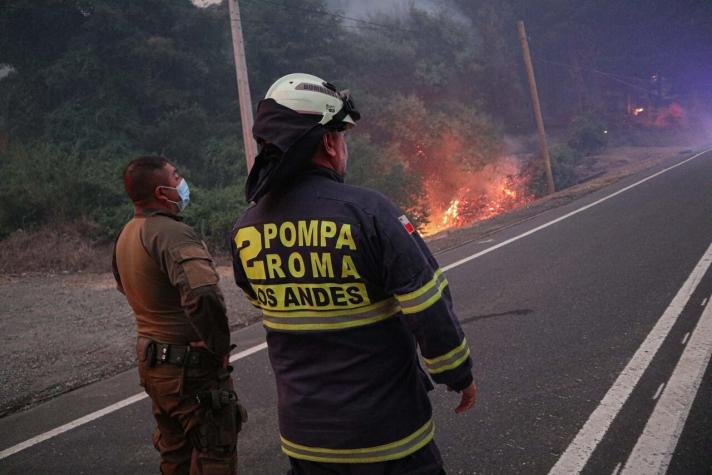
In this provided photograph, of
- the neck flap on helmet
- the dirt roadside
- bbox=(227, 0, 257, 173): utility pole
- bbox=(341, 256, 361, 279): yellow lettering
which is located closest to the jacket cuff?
bbox=(341, 256, 361, 279): yellow lettering

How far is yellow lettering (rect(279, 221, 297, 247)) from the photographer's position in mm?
1762

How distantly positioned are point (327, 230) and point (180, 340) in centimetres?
138

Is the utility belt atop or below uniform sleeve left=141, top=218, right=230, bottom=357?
below

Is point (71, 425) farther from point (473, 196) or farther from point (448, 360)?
point (473, 196)

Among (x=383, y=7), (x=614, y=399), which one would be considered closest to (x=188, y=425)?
(x=614, y=399)

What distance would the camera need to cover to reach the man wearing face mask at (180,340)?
8.30 feet

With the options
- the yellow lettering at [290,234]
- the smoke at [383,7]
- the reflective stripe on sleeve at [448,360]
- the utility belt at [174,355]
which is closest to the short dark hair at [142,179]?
the utility belt at [174,355]

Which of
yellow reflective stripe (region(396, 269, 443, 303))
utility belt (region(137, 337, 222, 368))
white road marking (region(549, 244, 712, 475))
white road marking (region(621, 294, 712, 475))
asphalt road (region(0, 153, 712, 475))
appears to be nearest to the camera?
yellow reflective stripe (region(396, 269, 443, 303))

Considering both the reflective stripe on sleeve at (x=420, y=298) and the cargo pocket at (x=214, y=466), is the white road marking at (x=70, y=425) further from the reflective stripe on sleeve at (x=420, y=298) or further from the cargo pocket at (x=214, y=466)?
the reflective stripe on sleeve at (x=420, y=298)

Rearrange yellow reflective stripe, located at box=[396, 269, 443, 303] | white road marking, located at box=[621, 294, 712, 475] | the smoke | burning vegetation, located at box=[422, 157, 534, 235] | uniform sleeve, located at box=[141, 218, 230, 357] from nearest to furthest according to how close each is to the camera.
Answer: yellow reflective stripe, located at box=[396, 269, 443, 303]
uniform sleeve, located at box=[141, 218, 230, 357]
white road marking, located at box=[621, 294, 712, 475]
burning vegetation, located at box=[422, 157, 534, 235]
the smoke

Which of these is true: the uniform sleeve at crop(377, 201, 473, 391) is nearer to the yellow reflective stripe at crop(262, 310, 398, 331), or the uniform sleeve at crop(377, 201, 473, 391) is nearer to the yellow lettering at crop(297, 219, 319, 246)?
the yellow reflective stripe at crop(262, 310, 398, 331)

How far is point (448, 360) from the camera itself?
176cm

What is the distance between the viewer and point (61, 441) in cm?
395

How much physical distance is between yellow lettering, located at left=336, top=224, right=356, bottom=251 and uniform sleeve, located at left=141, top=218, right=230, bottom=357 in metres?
1.08
